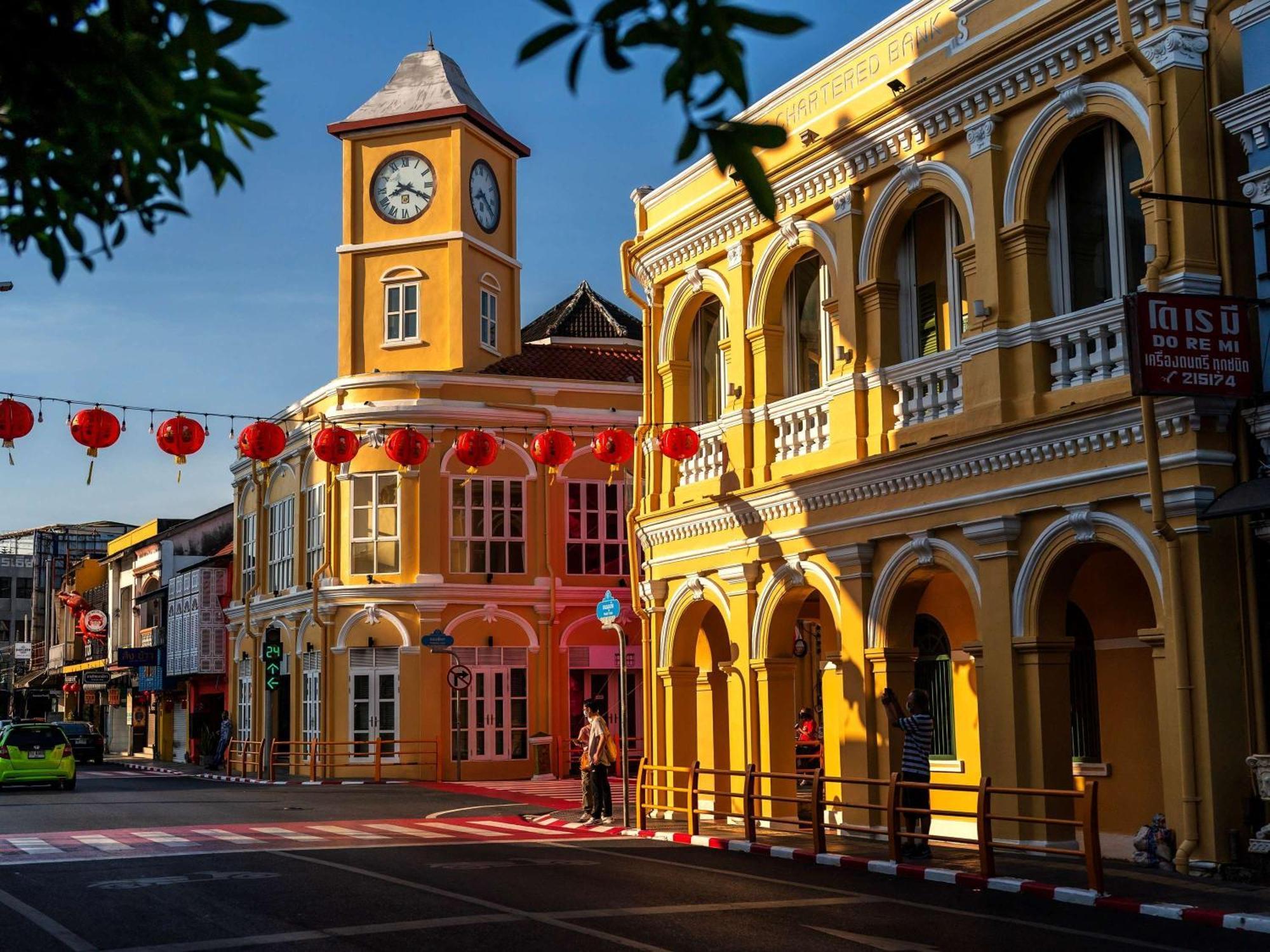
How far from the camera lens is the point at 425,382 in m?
38.6

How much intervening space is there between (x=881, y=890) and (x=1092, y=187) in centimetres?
779

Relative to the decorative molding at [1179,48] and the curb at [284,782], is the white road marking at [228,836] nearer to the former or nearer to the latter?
the decorative molding at [1179,48]

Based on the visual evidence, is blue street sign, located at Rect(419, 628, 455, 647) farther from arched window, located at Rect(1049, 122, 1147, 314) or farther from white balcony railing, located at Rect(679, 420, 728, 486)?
arched window, located at Rect(1049, 122, 1147, 314)

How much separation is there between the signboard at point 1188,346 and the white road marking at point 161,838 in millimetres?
11984

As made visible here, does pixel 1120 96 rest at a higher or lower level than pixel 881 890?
higher

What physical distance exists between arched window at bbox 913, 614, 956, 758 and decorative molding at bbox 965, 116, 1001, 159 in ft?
18.9

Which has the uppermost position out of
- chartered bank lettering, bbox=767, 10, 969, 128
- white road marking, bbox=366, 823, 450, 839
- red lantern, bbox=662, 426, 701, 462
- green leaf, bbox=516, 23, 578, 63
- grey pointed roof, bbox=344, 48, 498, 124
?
grey pointed roof, bbox=344, 48, 498, 124

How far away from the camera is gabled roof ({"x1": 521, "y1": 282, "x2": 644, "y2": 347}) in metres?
44.7

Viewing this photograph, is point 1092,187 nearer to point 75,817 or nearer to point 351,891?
point 351,891

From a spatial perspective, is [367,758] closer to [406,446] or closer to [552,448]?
[406,446]

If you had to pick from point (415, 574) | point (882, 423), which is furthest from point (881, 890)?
point (415, 574)

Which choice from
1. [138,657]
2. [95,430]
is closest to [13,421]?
[95,430]

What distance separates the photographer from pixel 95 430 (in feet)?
74.0

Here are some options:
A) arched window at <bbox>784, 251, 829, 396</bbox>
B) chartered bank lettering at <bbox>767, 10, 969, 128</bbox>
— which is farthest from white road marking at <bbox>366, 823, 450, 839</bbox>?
chartered bank lettering at <bbox>767, 10, 969, 128</bbox>
